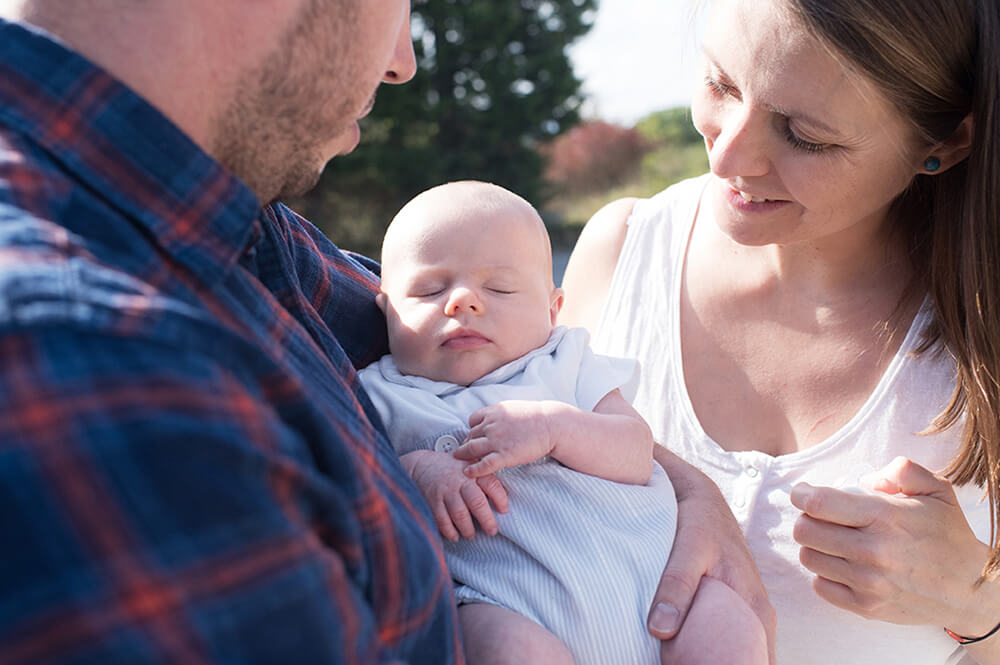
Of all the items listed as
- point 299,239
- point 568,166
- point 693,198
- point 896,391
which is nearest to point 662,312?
point 693,198

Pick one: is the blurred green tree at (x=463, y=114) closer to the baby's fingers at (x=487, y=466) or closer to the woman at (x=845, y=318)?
the woman at (x=845, y=318)

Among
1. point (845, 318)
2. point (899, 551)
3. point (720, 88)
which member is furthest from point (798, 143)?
point (899, 551)

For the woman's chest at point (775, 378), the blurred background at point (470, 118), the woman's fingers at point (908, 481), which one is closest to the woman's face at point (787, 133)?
the woman's chest at point (775, 378)

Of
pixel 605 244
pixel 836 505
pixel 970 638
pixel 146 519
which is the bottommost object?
pixel 970 638

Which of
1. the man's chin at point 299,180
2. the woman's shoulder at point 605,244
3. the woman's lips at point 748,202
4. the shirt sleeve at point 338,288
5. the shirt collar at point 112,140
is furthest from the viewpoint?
the woman's shoulder at point 605,244

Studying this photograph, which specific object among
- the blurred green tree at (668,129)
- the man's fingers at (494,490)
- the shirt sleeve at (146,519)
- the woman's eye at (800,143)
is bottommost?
the blurred green tree at (668,129)

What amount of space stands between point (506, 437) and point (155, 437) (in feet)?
2.71

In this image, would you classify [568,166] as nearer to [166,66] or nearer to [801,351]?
[801,351]

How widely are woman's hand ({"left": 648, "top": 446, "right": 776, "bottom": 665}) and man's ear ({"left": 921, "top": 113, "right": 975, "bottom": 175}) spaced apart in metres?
0.92

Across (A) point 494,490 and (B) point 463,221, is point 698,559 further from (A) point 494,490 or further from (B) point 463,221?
(B) point 463,221

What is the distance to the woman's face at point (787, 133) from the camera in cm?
185

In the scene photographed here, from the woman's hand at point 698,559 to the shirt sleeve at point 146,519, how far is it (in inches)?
30.3

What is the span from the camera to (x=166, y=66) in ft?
3.35

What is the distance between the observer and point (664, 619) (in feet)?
4.85
